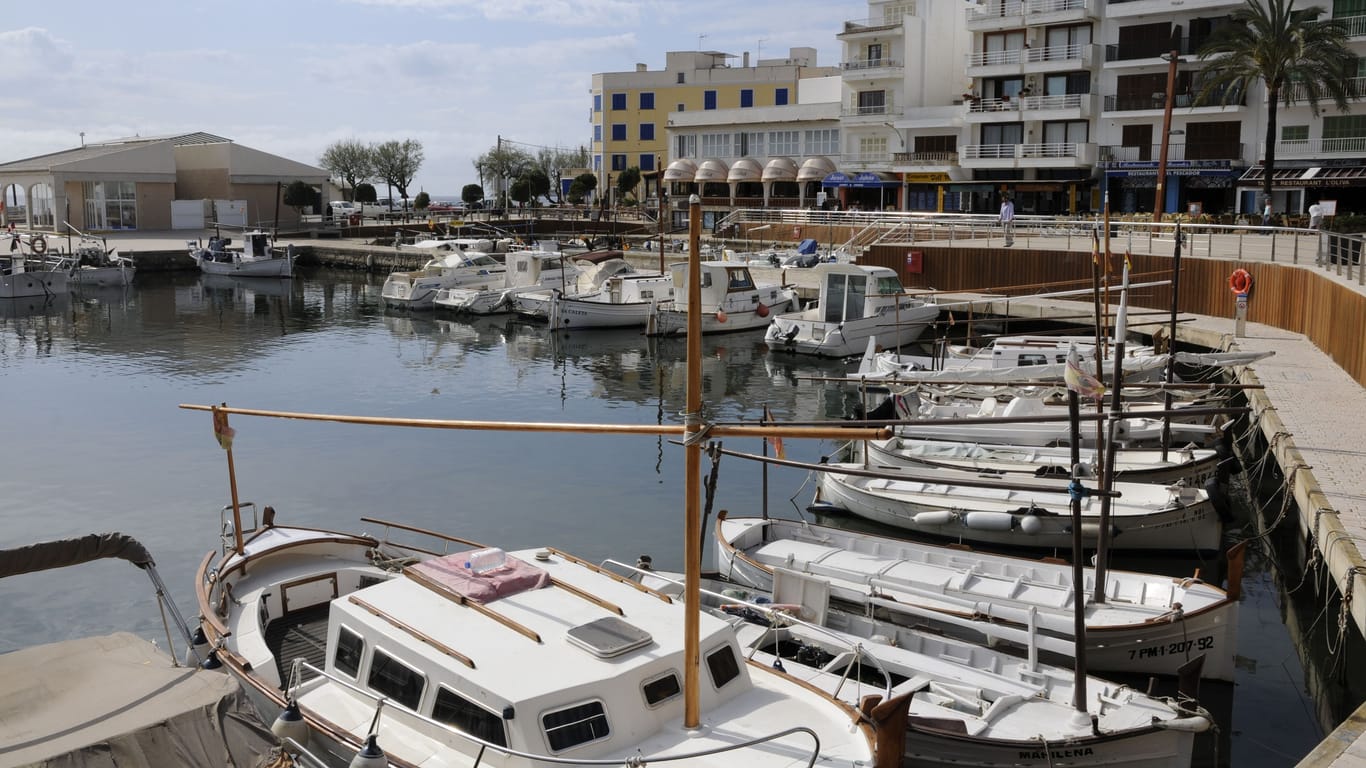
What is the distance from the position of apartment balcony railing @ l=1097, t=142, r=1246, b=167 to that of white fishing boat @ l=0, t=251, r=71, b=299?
54.8 metres

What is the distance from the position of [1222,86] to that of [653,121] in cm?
5147

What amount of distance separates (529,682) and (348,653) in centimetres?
246

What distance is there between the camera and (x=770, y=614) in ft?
46.8

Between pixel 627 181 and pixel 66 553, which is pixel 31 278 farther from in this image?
pixel 66 553

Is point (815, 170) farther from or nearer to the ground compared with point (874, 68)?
nearer to the ground

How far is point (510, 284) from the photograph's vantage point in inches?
2269

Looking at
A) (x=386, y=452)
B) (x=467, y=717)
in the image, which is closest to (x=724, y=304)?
(x=386, y=452)

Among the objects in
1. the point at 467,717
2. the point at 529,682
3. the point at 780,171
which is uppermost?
the point at 780,171

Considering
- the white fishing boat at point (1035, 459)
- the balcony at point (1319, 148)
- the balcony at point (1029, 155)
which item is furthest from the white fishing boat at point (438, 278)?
the balcony at point (1319, 148)

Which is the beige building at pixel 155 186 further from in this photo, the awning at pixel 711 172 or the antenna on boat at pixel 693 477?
the antenna on boat at pixel 693 477

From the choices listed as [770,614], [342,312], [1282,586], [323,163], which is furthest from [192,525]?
[323,163]

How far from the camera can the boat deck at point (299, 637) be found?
13.3 meters

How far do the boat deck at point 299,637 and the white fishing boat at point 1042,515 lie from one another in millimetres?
8753

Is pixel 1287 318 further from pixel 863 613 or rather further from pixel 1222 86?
pixel 1222 86
